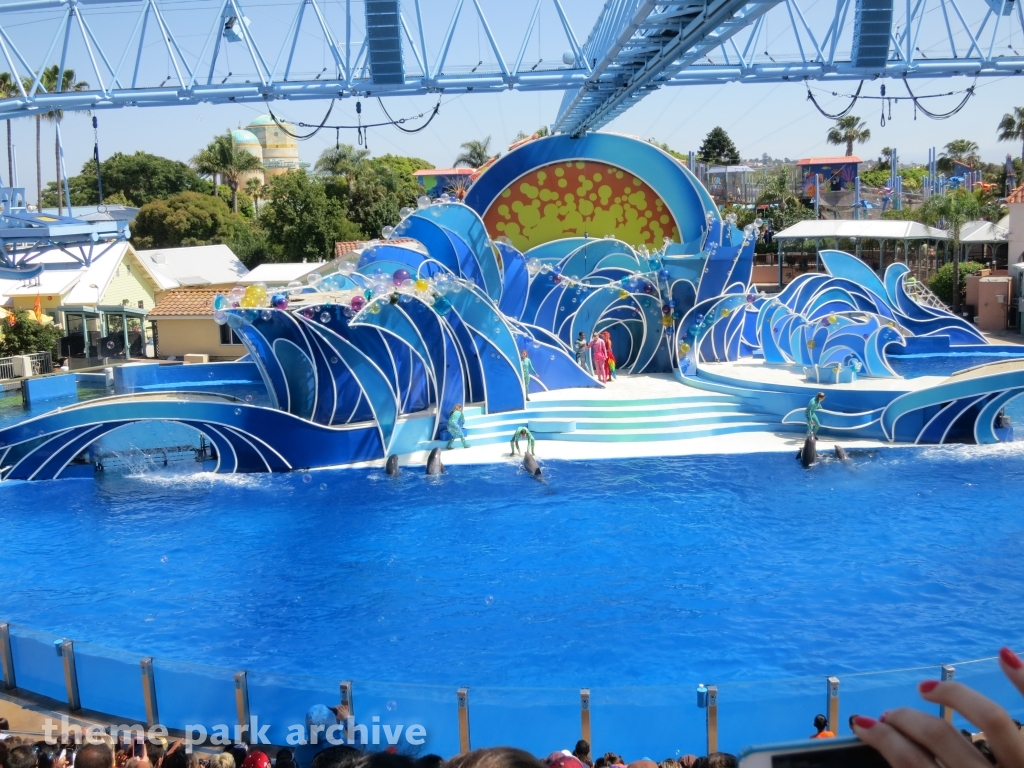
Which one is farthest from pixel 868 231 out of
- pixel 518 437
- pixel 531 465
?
pixel 531 465

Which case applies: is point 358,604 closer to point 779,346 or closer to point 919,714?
point 919,714

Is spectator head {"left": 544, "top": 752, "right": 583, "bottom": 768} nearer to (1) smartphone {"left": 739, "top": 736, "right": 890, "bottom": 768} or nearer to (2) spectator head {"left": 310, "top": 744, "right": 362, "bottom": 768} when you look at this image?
(2) spectator head {"left": 310, "top": 744, "right": 362, "bottom": 768}

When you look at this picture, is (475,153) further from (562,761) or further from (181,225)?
(562,761)

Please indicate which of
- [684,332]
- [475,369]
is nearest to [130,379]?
[475,369]

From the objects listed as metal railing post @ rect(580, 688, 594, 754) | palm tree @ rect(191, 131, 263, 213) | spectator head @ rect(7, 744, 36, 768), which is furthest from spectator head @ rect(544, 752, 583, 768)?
palm tree @ rect(191, 131, 263, 213)

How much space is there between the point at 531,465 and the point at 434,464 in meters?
1.73

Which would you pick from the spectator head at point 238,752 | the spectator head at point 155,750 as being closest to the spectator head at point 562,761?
the spectator head at point 238,752

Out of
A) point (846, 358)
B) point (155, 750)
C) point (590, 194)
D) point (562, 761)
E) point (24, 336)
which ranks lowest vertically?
point (155, 750)

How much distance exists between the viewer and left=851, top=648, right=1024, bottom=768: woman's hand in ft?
5.38

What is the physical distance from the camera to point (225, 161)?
5962 cm

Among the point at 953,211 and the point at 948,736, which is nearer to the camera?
the point at 948,736

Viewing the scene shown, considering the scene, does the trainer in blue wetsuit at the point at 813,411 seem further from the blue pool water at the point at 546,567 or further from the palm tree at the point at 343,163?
the palm tree at the point at 343,163

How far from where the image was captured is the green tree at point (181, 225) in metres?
48.9

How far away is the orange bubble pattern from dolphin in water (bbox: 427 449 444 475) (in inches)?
397
